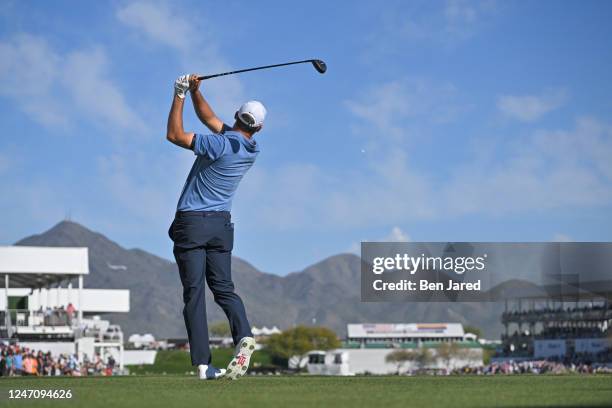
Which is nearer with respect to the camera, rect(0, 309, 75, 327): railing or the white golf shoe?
the white golf shoe

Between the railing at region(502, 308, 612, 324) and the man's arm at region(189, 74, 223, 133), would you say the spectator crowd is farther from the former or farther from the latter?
the railing at region(502, 308, 612, 324)

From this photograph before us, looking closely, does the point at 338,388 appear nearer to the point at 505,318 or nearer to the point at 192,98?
the point at 192,98

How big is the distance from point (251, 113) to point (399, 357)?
504 feet

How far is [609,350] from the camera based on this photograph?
68.9m

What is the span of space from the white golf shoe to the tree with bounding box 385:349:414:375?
152775 mm

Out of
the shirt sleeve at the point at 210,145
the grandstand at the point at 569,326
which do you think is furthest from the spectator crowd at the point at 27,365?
the grandstand at the point at 569,326

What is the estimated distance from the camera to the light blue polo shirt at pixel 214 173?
7957mm

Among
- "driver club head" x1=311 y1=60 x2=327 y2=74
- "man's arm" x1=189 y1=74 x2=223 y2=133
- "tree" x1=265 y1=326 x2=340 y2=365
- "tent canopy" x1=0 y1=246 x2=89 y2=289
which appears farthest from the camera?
"tree" x1=265 y1=326 x2=340 y2=365

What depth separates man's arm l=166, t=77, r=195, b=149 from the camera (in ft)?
25.2

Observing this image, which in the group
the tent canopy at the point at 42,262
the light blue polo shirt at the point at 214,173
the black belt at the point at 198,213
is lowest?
the black belt at the point at 198,213

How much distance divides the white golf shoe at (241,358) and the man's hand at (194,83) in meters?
2.01

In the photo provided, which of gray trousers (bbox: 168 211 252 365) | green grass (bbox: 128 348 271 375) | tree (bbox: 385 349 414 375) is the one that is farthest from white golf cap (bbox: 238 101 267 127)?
tree (bbox: 385 349 414 375)

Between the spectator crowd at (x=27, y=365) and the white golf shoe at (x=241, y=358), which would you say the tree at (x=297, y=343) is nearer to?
the spectator crowd at (x=27, y=365)

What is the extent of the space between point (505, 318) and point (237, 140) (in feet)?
286
